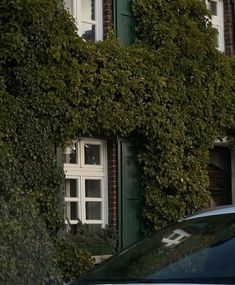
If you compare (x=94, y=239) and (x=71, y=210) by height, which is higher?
(x=71, y=210)

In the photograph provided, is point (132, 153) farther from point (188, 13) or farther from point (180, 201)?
point (188, 13)

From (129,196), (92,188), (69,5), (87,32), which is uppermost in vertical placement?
(69,5)

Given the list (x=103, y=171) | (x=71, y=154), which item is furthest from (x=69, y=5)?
(x=103, y=171)

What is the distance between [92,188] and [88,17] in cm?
270

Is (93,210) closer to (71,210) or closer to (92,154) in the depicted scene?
(71,210)

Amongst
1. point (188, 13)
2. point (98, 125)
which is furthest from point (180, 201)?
point (188, 13)

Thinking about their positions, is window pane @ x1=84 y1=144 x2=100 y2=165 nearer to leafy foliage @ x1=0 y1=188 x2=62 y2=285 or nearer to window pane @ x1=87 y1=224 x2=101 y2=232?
window pane @ x1=87 y1=224 x2=101 y2=232

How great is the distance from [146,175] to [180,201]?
725 mm

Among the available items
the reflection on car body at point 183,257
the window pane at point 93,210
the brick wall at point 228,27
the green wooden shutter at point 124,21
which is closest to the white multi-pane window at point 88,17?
the green wooden shutter at point 124,21

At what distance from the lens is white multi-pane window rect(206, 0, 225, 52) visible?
1353 cm

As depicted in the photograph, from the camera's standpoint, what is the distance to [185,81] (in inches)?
471

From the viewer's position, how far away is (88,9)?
11383 millimetres

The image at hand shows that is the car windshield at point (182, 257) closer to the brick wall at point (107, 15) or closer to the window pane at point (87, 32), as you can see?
the window pane at point (87, 32)

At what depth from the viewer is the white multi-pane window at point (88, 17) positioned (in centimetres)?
1108
